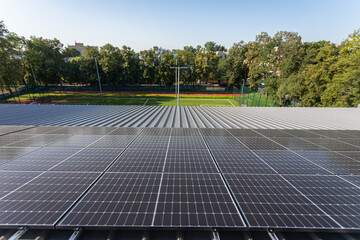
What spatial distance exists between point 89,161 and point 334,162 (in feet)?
27.9

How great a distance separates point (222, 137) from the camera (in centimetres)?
773

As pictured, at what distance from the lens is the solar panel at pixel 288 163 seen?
445cm

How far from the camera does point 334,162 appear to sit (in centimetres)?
505

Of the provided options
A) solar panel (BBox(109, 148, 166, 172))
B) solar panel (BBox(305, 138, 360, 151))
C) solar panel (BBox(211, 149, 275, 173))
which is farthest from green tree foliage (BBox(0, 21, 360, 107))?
solar panel (BBox(109, 148, 166, 172))

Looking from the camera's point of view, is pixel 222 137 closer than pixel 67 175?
No

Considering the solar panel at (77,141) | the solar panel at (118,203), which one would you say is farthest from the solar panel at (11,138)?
the solar panel at (118,203)

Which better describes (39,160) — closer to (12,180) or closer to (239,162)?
(12,180)

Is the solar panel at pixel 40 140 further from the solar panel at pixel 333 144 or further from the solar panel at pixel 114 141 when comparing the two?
the solar panel at pixel 333 144

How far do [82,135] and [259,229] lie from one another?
844 cm

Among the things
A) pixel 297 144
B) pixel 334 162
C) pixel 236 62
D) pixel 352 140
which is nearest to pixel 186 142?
pixel 297 144

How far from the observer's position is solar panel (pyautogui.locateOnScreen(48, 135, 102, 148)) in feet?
20.4

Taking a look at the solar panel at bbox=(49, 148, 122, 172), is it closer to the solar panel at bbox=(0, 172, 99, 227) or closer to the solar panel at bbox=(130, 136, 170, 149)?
the solar panel at bbox=(0, 172, 99, 227)

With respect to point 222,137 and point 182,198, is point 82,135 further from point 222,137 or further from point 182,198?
point 222,137

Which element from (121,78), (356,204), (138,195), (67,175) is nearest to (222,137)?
(356,204)
